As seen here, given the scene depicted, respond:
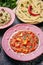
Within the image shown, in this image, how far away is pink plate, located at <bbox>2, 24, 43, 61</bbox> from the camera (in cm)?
199

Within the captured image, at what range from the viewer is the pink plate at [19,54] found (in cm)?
199

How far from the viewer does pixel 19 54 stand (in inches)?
79.3

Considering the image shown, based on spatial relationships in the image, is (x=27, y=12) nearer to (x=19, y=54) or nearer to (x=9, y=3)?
(x=9, y=3)

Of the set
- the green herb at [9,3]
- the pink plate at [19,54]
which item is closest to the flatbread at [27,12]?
the pink plate at [19,54]

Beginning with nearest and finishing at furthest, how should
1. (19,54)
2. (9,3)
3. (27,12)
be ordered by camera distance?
1. (19,54)
2. (27,12)
3. (9,3)

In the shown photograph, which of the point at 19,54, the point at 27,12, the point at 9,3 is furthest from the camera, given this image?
the point at 9,3

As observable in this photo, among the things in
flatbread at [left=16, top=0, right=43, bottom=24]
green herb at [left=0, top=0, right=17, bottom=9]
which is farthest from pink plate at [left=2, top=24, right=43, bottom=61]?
green herb at [left=0, top=0, right=17, bottom=9]

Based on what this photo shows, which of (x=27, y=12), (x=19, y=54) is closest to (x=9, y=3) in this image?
(x=27, y=12)

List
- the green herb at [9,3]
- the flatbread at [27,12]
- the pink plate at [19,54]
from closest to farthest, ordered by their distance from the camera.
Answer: the pink plate at [19,54] < the flatbread at [27,12] < the green herb at [9,3]

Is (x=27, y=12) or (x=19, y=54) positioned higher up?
(x=27, y=12)

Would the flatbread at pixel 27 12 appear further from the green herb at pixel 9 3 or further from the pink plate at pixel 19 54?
the green herb at pixel 9 3

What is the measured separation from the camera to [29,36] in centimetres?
214

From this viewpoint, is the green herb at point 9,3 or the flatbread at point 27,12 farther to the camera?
the green herb at point 9,3

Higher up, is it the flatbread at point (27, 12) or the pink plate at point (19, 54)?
the flatbread at point (27, 12)
